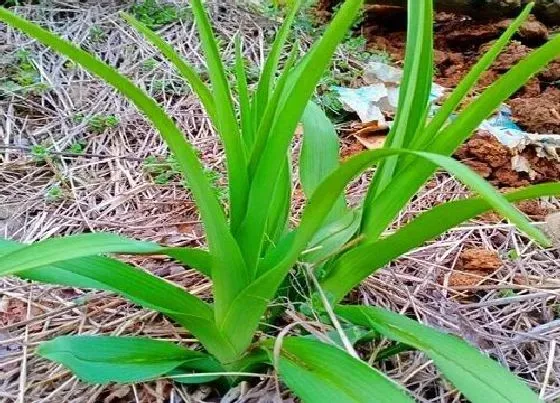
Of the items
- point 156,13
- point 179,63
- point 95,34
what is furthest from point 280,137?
point 156,13

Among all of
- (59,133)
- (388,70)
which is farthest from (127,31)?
(388,70)

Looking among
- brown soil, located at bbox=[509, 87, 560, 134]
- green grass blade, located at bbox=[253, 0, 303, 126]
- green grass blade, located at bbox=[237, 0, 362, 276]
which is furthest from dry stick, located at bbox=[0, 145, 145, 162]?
brown soil, located at bbox=[509, 87, 560, 134]

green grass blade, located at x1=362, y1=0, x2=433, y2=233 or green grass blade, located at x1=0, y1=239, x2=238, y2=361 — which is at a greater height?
green grass blade, located at x1=362, y1=0, x2=433, y2=233

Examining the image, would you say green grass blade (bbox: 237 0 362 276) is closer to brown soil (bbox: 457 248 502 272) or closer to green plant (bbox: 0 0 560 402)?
green plant (bbox: 0 0 560 402)

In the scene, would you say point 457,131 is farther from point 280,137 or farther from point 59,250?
point 59,250

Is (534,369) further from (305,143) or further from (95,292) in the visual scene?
(95,292)

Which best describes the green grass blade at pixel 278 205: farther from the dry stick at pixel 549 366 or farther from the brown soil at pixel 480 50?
the brown soil at pixel 480 50
